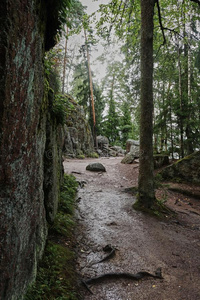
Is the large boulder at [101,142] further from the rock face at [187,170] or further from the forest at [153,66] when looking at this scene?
the rock face at [187,170]

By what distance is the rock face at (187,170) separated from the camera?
349 inches

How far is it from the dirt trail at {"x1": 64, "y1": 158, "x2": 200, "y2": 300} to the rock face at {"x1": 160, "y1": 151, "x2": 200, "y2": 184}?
2.90 metres

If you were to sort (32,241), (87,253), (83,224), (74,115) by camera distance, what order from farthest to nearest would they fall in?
(74,115)
(83,224)
(87,253)
(32,241)

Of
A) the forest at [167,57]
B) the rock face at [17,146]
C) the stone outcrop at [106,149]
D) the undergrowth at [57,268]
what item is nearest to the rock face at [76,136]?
the stone outcrop at [106,149]

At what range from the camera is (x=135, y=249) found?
4.12 m

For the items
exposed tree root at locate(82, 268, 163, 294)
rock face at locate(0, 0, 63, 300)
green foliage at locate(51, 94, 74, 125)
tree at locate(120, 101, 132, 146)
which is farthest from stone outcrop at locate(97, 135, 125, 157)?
rock face at locate(0, 0, 63, 300)

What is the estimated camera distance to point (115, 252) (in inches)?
157

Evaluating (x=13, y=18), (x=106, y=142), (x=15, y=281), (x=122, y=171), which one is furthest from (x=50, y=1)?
(x=106, y=142)

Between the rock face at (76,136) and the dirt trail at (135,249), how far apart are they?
472 inches

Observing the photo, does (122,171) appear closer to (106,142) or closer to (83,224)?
(83,224)

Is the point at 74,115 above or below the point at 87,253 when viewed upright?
above

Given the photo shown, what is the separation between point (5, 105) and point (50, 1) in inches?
95.9

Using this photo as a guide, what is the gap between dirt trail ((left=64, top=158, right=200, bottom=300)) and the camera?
9.88ft

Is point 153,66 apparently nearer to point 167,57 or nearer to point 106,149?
point 167,57
